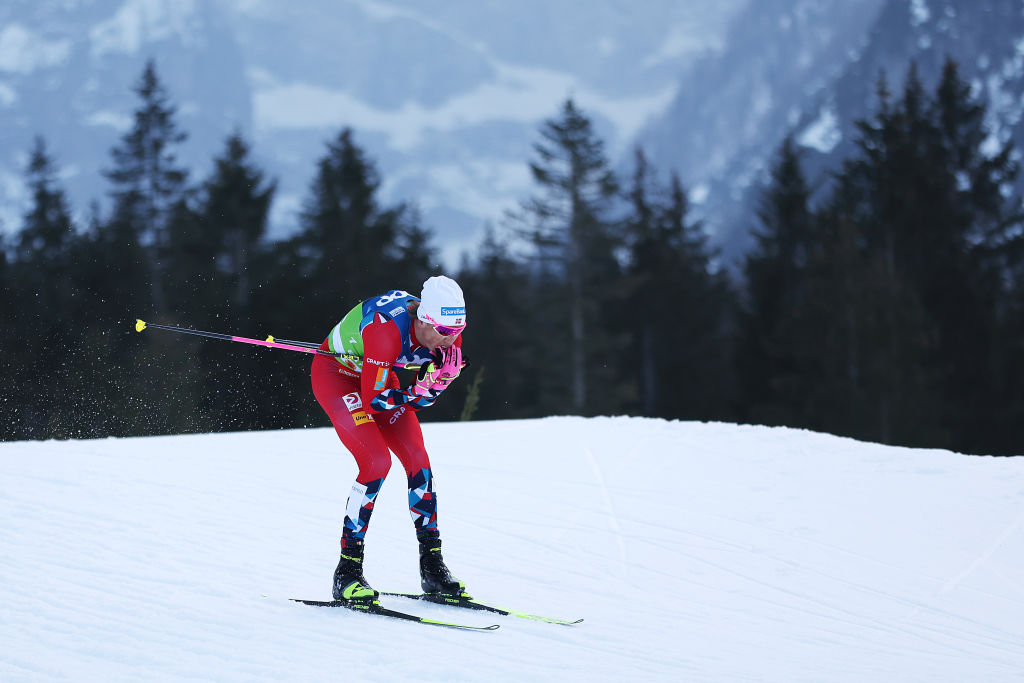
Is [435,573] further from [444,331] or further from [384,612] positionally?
[444,331]

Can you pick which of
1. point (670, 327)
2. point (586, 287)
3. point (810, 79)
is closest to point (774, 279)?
point (670, 327)

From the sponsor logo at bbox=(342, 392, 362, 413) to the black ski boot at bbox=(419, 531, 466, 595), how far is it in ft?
2.65

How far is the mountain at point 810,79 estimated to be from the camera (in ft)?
294

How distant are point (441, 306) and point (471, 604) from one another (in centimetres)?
165

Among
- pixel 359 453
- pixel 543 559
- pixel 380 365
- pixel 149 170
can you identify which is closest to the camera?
pixel 380 365

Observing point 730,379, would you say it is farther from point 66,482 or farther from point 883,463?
point 66,482

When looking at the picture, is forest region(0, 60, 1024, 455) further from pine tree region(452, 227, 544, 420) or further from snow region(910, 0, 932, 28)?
snow region(910, 0, 932, 28)

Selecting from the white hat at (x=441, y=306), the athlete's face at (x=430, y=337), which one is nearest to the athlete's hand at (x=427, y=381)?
the athlete's face at (x=430, y=337)

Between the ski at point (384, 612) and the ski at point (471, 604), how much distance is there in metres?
0.25

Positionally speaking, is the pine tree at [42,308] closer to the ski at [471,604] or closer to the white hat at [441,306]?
the ski at [471,604]

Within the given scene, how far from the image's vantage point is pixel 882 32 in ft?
353

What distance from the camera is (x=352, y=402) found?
5.20 m

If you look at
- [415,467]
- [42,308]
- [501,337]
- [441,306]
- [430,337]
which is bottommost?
[415,467]

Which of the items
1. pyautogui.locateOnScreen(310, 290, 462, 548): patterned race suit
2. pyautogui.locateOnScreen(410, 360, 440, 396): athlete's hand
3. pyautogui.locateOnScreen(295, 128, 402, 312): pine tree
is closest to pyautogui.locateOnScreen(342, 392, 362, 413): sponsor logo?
pyautogui.locateOnScreen(310, 290, 462, 548): patterned race suit
